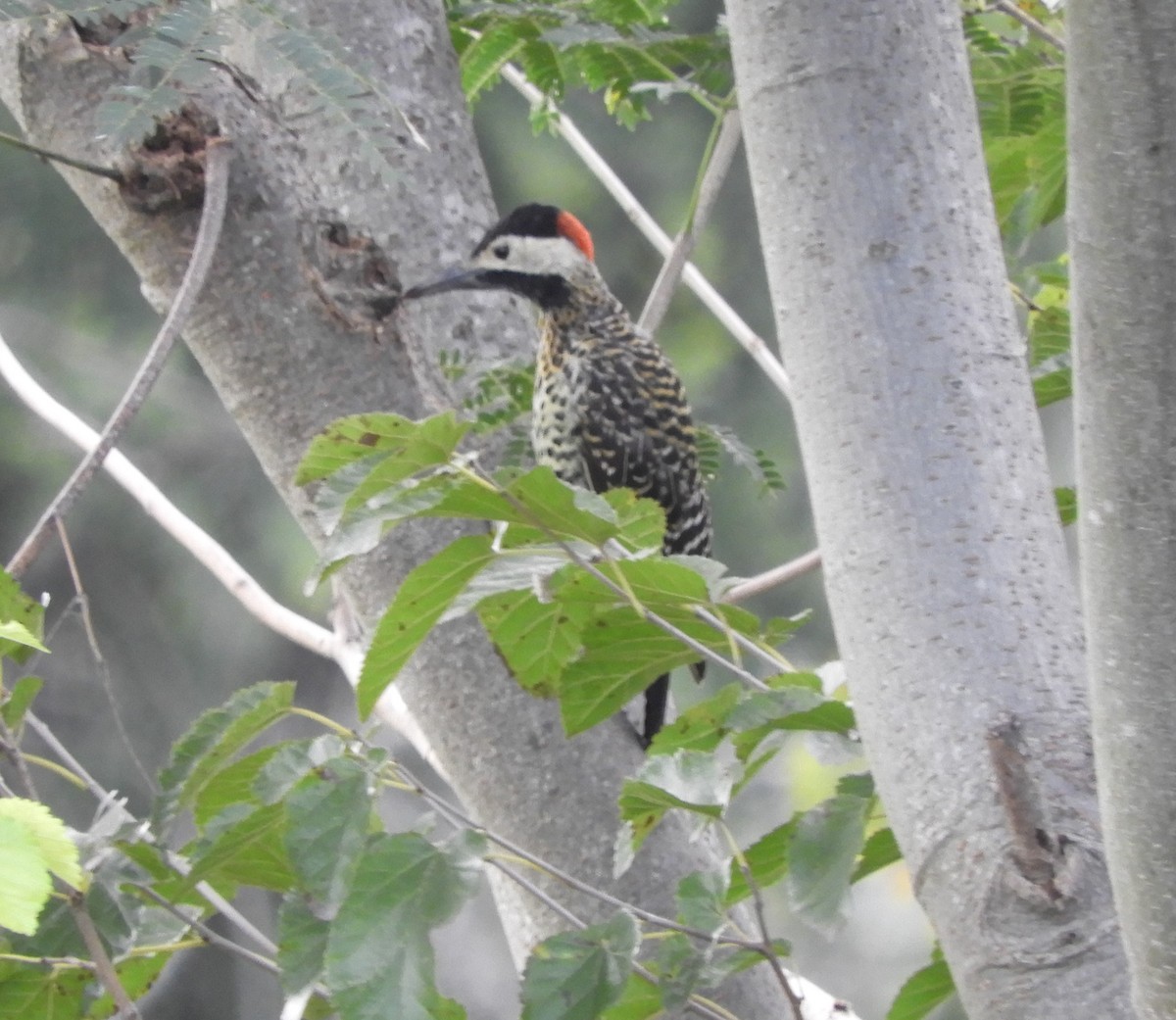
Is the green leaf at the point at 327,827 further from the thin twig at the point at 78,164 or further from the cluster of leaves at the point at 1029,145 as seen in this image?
the cluster of leaves at the point at 1029,145

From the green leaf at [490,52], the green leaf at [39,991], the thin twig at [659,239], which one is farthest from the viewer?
the thin twig at [659,239]

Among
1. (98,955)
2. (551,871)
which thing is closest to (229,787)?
(98,955)

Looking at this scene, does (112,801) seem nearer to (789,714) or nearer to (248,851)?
(248,851)

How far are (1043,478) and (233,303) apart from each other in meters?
0.67

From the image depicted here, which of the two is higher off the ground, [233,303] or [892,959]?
[233,303]

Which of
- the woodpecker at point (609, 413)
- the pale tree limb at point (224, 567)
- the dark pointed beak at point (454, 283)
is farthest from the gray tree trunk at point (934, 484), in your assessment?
the woodpecker at point (609, 413)

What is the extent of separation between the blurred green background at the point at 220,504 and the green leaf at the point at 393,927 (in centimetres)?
370

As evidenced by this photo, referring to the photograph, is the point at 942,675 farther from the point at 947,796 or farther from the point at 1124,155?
the point at 1124,155

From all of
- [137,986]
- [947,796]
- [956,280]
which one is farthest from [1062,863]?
[137,986]

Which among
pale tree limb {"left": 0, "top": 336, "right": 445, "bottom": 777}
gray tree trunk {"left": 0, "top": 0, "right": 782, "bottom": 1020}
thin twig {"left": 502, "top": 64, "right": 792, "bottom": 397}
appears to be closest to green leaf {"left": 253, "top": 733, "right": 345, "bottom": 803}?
gray tree trunk {"left": 0, "top": 0, "right": 782, "bottom": 1020}

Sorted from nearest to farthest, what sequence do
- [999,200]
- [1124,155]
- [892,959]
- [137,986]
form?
[1124,155] < [137,986] < [999,200] < [892,959]

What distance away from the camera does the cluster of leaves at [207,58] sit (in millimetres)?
987

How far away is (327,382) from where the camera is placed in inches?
51.0

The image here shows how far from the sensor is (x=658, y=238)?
6.78 feet
